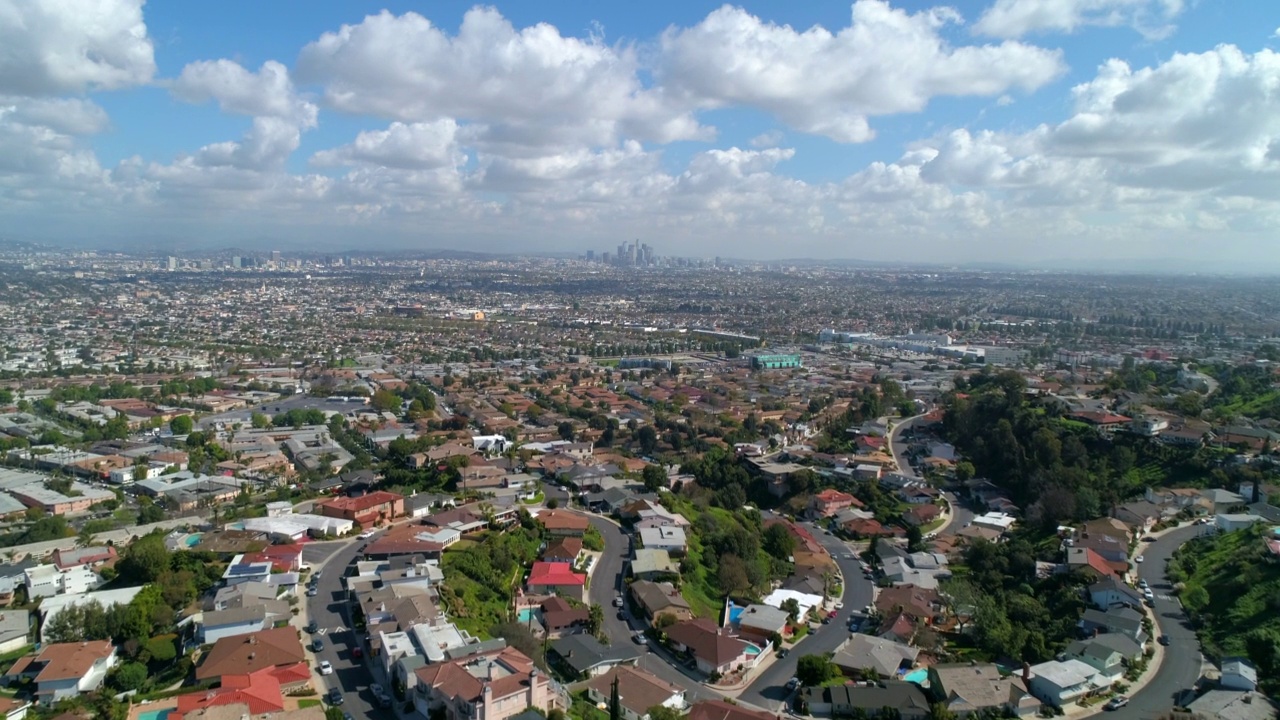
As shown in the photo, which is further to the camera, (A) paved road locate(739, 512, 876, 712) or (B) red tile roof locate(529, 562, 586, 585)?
(B) red tile roof locate(529, 562, 586, 585)

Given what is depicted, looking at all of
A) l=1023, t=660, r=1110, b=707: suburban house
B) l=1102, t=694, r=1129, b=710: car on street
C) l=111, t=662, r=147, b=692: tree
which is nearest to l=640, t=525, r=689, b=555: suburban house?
l=1023, t=660, r=1110, b=707: suburban house

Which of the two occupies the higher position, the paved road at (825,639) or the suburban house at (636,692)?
the suburban house at (636,692)

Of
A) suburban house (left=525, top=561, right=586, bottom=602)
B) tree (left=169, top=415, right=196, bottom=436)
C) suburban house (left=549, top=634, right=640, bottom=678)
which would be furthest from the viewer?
tree (left=169, top=415, right=196, bottom=436)

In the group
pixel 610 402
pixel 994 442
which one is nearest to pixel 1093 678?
pixel 994 442

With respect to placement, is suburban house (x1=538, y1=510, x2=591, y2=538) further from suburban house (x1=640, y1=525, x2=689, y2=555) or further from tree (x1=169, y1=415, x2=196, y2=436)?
tree (x1=169, y1=415, x2=196, y2=436)

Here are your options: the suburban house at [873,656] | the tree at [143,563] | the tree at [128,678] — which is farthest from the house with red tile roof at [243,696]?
the suburban house at [873,656]

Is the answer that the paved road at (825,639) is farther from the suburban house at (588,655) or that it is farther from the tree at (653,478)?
the tree at (653,478)
